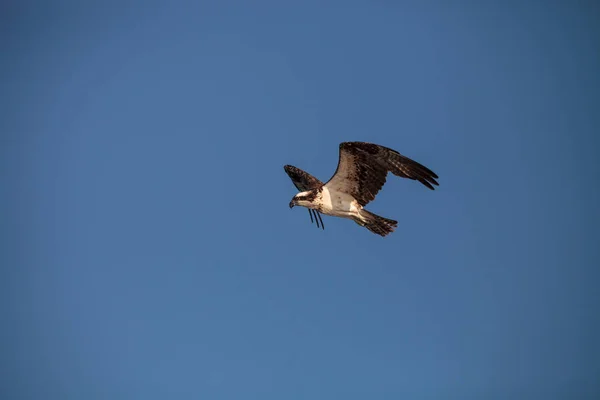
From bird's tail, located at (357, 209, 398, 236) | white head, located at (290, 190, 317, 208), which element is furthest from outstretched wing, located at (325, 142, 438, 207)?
white head, located at (290, 190, 317, 208)

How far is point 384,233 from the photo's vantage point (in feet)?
63.6

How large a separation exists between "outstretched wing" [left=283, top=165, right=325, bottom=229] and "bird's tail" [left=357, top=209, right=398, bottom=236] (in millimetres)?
1548

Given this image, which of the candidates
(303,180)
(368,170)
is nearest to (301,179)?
(303,180)

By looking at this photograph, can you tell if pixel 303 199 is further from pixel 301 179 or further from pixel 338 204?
pixel 301 179

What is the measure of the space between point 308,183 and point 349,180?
85.5 inches

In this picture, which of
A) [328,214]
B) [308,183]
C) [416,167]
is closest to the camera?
[416,167]

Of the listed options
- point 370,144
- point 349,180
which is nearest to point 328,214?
point 349,180

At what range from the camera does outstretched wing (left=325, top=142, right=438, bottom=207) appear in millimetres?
18344

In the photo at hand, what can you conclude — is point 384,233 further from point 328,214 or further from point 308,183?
point 308,183

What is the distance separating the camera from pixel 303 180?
70.1 ft

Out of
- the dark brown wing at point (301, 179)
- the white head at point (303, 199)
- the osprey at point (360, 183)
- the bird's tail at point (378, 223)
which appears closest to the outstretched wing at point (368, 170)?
the osprey at point (360, 183)

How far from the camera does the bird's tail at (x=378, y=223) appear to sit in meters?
19.3

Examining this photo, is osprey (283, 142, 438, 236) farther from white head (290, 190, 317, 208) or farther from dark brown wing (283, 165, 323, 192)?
dark brown wing (283, 165, 323, 192)

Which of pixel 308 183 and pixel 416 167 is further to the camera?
pixel 308 183
